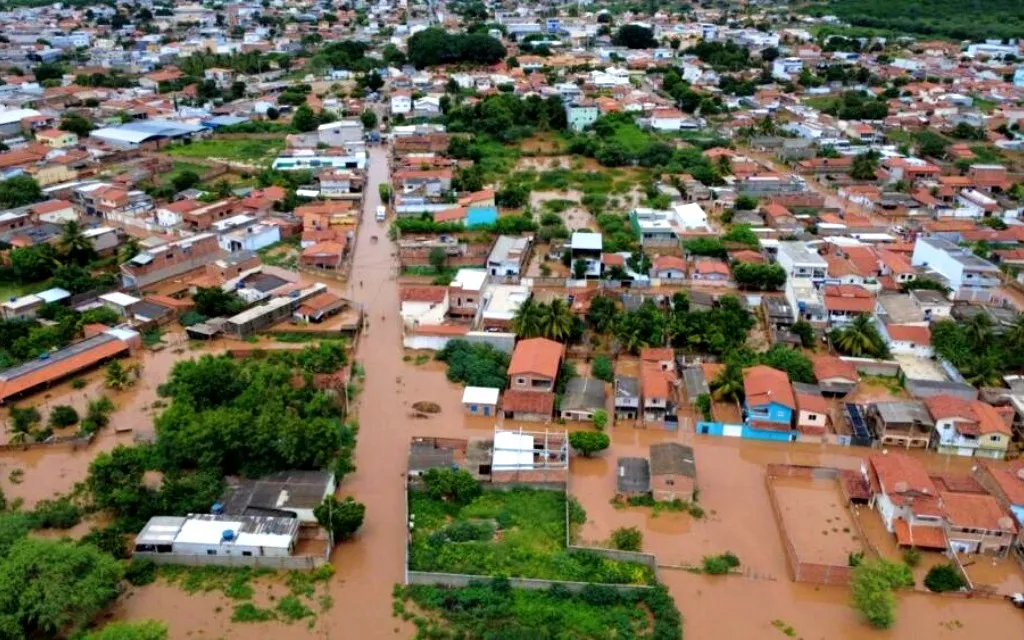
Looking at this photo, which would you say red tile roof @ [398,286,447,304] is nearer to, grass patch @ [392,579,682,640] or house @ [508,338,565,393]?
house @ [508,338,565,393]

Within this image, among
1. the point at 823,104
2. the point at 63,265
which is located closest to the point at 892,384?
the point at 63,265

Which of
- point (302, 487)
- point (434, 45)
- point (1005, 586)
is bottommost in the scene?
point (1005, 586)

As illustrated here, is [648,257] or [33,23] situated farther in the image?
[33,23]

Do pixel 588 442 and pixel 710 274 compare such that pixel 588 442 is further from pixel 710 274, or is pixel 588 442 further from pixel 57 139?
pixel 57 139

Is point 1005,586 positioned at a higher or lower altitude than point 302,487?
lower

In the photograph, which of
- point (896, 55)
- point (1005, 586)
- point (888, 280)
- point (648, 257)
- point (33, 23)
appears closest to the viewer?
point (1005, 586)

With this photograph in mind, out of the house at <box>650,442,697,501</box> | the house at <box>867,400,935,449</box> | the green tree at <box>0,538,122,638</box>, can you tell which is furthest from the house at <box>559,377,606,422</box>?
the green tree at <box>0,538,122,638</box>

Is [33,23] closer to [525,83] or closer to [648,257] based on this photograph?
[525,83]
